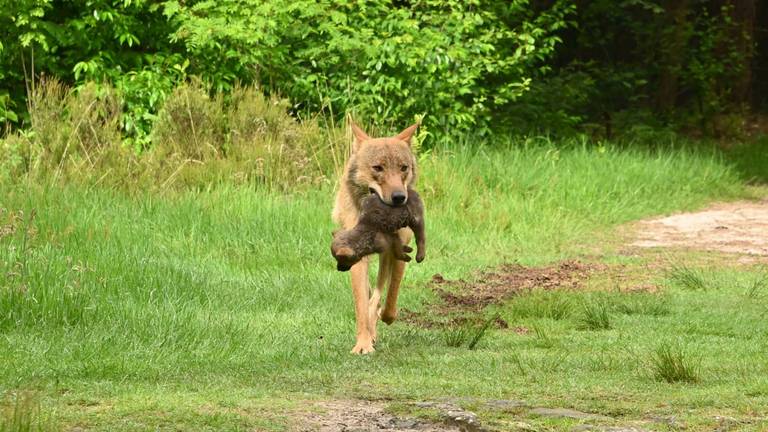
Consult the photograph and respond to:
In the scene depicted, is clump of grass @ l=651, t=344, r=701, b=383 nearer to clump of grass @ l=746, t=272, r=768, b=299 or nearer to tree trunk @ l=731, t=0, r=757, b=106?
clump of grass @ l=746, t=272, r=768, b=299

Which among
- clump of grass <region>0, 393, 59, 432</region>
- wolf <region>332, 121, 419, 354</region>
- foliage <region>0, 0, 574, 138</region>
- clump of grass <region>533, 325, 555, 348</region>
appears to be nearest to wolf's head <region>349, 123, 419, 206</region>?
wolf <region>332, 121, 419, 354</region>

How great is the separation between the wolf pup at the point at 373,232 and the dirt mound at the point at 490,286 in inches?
53.2

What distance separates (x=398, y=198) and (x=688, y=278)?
3.72 metres

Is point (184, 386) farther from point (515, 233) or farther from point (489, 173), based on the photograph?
point (489, 173)

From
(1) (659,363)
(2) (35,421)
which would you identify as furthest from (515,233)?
(2) (35,421)

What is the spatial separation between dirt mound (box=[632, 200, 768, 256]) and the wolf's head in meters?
5.57

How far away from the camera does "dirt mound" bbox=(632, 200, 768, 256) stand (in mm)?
12633

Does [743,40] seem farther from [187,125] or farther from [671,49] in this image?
[187,125]

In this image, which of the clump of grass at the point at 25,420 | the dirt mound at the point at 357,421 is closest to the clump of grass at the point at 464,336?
the dirt mound at the point at 357,421

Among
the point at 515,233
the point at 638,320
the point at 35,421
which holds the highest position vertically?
the point at 35,421

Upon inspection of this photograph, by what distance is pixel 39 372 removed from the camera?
644 centimetres

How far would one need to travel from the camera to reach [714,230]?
44.6ft

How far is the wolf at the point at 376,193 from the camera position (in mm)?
7488

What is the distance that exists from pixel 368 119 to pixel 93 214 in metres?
5.06
